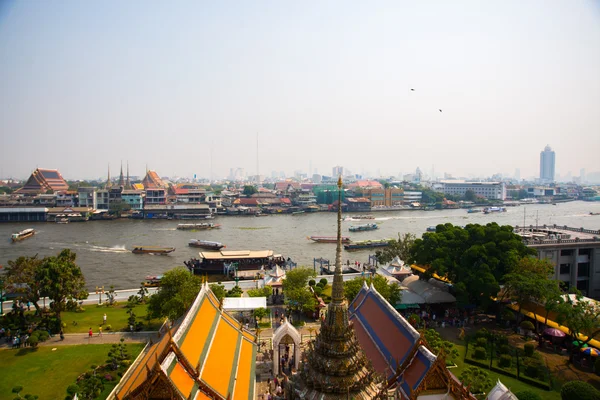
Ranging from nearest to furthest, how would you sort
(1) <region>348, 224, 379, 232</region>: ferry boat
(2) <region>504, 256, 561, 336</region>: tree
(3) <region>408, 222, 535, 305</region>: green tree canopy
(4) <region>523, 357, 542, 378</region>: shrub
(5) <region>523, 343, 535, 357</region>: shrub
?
(4) <region>523, 357, 542, 378</region>: shrub, (5) <region>523, 343, 535, 357</region>: shrub, (2) <region>504, 256, 561, 336</region>: tree, (3) <region>408, 222, 535, 305</region>: green tree canopy, (1) <region>348, 224, 379, 232</region>: ferry boat

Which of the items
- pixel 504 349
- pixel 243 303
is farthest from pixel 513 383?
pixel 243 303

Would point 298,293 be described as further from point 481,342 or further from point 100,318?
point 100,318

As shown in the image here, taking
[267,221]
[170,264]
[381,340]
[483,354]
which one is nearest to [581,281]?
[483,354]

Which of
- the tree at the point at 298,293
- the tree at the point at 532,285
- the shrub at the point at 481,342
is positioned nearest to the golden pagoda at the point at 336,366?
the shrub at the point at 481,342

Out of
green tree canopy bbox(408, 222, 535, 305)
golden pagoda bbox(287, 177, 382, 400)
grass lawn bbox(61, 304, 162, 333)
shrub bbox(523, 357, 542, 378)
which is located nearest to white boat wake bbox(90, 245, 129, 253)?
grass lawn bbox(61, 304, 162, 333)

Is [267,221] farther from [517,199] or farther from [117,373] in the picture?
[517,199]

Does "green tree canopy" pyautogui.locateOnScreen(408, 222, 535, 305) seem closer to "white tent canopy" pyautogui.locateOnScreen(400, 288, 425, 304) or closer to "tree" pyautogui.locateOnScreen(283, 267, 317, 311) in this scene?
"white tent canopy" pyautogui.locateOnScreen(400, 288, 425, 304)
